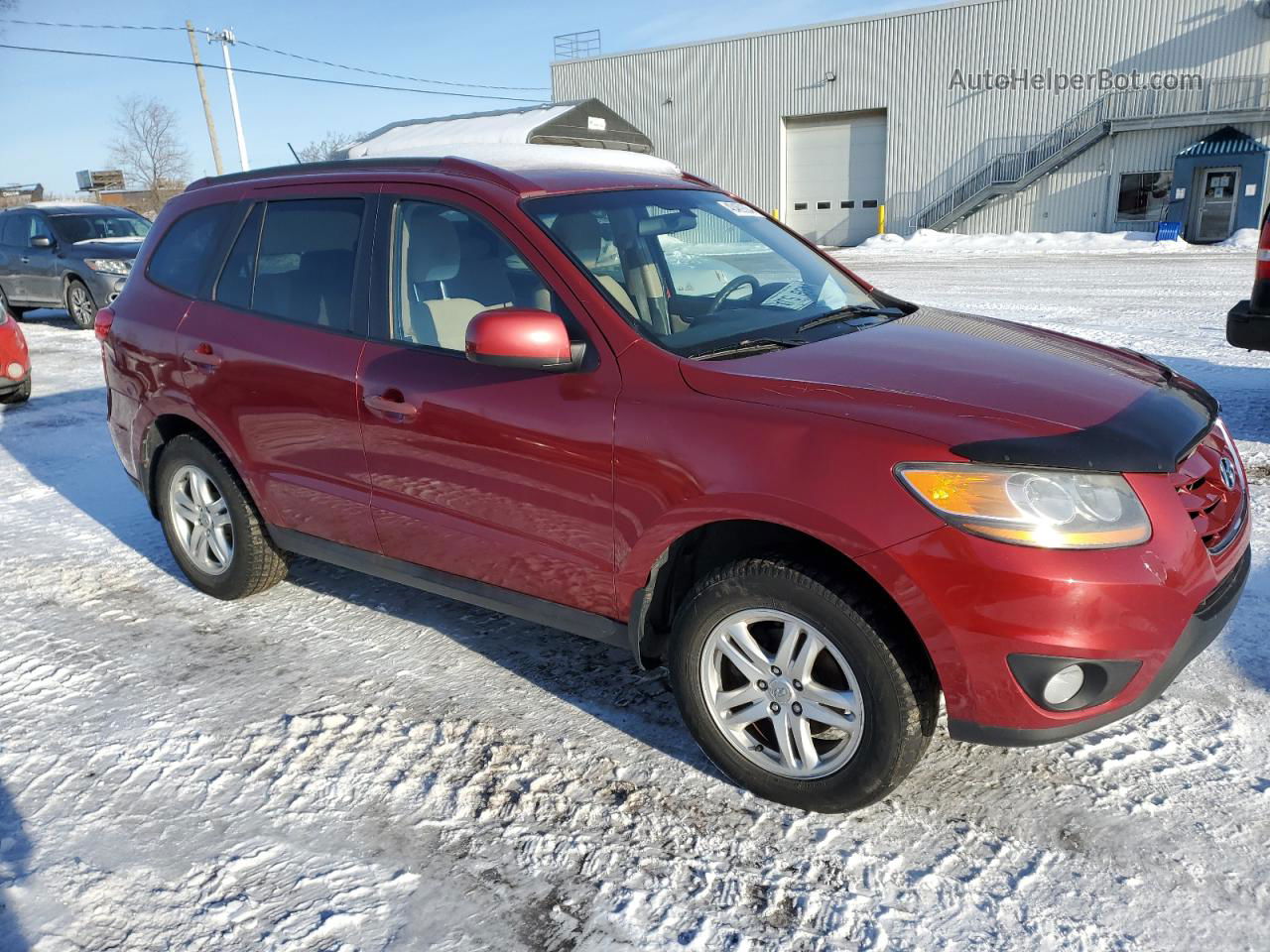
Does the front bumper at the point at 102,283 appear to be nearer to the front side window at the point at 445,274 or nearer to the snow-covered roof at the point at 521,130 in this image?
Answer: the snow-covered roof at the point at 521,130

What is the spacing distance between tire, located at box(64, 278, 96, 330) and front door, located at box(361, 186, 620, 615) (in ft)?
39.3

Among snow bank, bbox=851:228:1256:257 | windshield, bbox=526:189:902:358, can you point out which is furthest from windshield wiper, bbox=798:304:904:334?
snow bank, bbox=851:228:1256:257

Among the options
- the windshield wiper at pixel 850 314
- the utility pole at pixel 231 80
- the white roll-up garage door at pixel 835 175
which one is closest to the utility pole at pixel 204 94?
the utility pole at pixel 231 80

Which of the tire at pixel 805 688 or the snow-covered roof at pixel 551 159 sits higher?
the snow-covered roof at pixel 551 159

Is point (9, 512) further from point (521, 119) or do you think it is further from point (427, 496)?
point (521, 119)

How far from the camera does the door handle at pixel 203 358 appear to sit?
4027 mm

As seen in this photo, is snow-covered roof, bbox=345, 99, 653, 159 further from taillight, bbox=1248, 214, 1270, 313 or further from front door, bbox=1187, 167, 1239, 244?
taillight, bbox=1248, 214, 1270, 313

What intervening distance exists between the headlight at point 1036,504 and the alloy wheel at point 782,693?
51cm

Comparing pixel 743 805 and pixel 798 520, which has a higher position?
pixel 798 520

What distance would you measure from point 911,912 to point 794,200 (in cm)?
3502

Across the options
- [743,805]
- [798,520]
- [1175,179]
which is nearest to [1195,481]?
[798,520]

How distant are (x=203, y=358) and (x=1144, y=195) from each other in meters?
31.4

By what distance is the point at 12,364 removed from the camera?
8.50 metres

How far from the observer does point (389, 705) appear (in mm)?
3439
